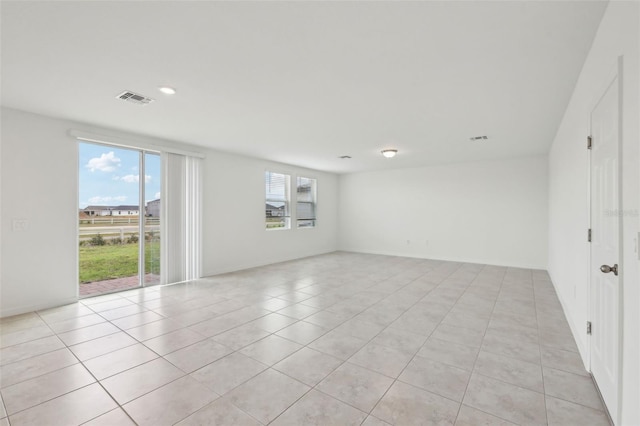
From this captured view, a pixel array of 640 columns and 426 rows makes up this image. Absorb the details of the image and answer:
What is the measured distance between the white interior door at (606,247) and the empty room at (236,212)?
24 millimetres

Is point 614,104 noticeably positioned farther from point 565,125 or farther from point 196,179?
point 196,179

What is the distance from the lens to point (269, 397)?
75.9 inches

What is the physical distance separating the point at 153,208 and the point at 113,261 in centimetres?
147

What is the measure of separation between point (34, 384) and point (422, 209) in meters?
7.39

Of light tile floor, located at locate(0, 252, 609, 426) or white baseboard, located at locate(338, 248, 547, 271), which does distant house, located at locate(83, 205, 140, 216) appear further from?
white baseboard, located at locate(338, 248, 547, 271)

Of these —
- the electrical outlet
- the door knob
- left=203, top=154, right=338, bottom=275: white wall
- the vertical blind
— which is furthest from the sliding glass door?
the door knob

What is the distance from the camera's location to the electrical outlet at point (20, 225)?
3408mm

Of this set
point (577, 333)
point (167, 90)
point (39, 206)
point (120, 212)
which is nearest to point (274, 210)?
point (120, 212)

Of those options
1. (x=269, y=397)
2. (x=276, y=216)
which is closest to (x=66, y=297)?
(x=269, y=397)

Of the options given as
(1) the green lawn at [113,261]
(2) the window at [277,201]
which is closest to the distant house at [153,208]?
(1) the green lawn at [113,261]

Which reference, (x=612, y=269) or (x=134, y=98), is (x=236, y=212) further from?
(x=612, y=269)

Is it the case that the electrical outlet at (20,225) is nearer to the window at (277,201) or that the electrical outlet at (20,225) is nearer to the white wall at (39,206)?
the white wall at (39,206)

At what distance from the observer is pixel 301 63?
2352 mm

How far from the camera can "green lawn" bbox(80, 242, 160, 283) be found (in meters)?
4.77
